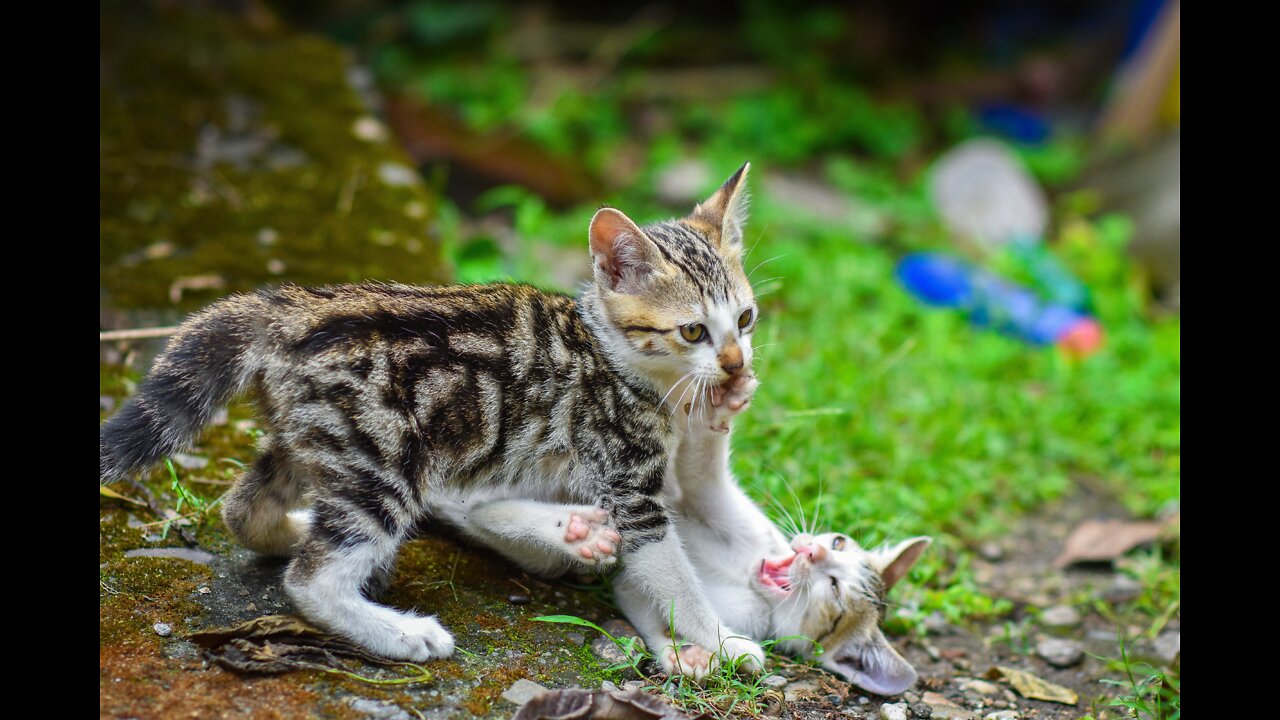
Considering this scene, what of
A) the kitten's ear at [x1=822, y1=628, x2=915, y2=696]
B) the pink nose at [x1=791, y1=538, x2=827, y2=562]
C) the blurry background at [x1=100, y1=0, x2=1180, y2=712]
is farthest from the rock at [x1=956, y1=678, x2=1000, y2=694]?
the pink nose at [x1=791, y1=538, x2=827, y2=562]

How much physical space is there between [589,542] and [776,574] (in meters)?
0.89

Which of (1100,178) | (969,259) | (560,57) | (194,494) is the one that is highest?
(560,57)

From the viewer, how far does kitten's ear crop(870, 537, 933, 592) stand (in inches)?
157

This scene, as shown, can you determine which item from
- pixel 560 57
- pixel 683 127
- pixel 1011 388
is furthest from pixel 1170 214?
pixel 560 57

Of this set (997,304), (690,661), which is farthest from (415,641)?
(997,304)

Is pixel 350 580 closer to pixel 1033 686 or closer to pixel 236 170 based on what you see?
pixel 1033 686

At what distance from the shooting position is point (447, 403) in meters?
3.22

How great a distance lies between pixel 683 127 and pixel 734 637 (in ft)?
23.2

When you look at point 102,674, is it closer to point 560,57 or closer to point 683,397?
point 683,397

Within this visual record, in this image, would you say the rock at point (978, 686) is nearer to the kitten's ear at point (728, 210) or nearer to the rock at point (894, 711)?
the rock at point (894, 711)

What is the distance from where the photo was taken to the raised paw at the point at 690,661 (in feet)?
10.9

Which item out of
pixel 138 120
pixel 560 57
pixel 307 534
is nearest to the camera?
pixel 307 534

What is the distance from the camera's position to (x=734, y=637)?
350 centimetres

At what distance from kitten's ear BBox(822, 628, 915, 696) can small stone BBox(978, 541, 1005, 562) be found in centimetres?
148
